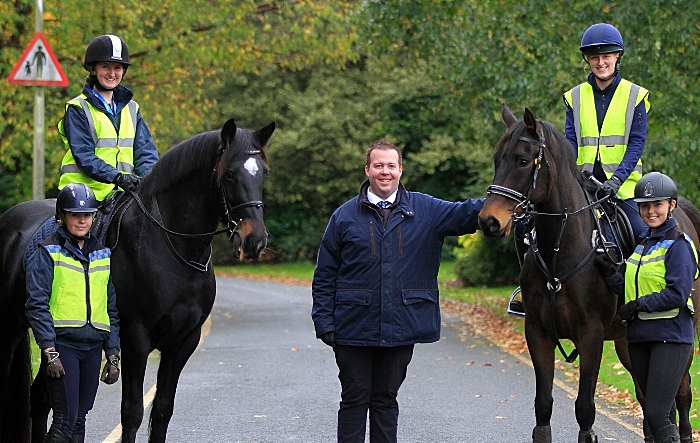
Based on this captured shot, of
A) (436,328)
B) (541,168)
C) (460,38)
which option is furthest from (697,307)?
(460,38)

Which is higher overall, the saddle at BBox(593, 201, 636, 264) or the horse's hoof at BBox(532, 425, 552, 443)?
the saddle at BBox(593, 201, 636, 264)

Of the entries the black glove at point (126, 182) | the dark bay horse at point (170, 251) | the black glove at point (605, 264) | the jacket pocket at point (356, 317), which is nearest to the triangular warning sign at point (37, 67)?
the dark bay horse at point (170, 251)

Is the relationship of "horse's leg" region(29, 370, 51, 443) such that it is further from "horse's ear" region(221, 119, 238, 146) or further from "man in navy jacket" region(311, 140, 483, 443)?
"man in navy jacket" region(311, 140, 483, 443)

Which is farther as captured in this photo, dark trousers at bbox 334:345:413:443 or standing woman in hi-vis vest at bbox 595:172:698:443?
standing woman in hi-vis vest at bbox 595:172:698:443

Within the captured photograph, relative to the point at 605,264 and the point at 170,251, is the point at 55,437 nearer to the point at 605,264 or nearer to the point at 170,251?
the point at 170,251

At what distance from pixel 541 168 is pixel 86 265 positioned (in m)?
3.08

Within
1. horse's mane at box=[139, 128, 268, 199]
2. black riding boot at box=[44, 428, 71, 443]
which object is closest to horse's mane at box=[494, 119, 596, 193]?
horse's mane at box=[139, 128, 268, 199]

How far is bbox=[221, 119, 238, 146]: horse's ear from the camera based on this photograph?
6746 mm

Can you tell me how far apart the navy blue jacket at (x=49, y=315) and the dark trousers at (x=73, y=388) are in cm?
6

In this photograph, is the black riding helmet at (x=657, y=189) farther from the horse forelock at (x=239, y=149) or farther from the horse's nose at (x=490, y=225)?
the horse forelock at (x=239, y=149)

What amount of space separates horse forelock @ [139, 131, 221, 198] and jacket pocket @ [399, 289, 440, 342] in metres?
1.71

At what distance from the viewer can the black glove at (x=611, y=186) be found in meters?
7.57

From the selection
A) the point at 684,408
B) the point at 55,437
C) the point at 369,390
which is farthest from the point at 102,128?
the point at 684,408

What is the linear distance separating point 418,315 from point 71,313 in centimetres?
218
